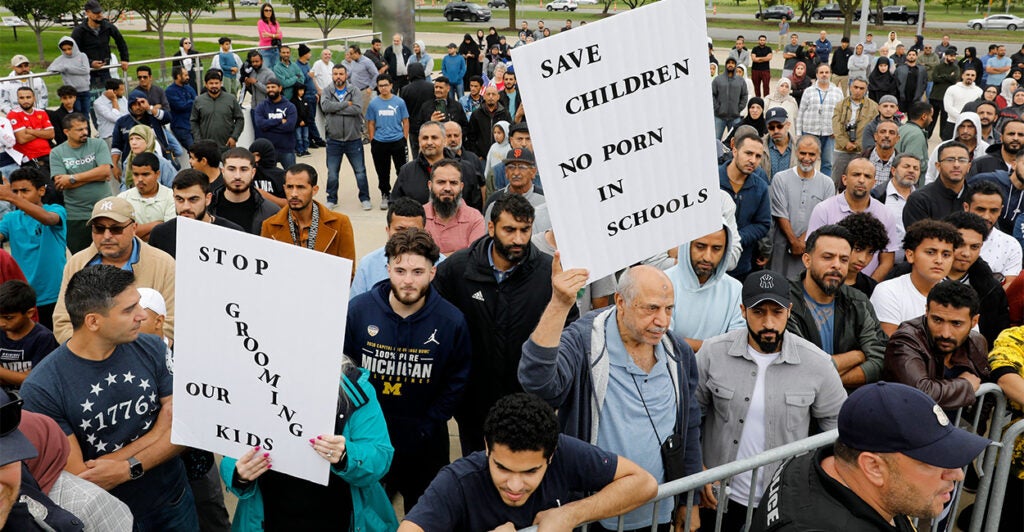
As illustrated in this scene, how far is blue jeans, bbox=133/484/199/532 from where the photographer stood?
3.83 metres

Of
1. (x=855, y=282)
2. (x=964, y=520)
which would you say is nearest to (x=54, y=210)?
(x=855, y=282)

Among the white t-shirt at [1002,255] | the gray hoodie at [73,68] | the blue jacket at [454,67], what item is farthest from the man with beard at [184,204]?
the blue jacket at [454,67]

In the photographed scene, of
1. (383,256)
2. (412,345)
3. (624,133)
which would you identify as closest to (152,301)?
(412,345)

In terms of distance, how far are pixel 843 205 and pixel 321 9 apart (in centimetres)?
3178

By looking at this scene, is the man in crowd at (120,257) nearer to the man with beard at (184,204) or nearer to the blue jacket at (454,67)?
the man with beard at (184,204)

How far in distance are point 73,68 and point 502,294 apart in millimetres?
11383

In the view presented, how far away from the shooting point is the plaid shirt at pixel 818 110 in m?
11.9

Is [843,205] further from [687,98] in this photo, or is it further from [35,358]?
[35,358]

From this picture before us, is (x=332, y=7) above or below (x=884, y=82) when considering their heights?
above

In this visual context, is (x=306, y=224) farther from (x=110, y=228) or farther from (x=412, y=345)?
(x=412, y=345)

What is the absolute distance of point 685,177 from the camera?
355cm

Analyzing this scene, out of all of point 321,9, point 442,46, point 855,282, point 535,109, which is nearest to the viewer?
point 535,109

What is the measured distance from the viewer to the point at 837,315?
470 centimetres

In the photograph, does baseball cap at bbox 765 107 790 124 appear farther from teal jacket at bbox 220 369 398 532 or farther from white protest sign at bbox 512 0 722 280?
teal jacket at bbox 220 369 398 532
